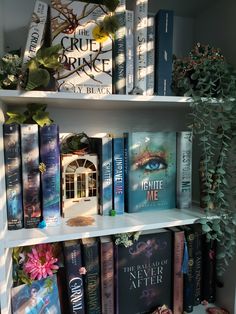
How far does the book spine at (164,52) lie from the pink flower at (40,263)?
1.92 feet

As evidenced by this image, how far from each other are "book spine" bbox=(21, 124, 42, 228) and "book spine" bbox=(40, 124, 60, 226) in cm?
2

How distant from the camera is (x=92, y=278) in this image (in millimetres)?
819

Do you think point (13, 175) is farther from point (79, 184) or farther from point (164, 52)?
point (164, 52)

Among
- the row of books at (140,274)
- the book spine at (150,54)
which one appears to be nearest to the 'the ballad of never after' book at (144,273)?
the row of books at (140,274)

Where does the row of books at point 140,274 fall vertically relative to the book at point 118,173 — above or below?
below

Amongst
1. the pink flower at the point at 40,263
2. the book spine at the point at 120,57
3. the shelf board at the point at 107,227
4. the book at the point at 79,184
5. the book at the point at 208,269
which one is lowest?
the book at the point at 208,269

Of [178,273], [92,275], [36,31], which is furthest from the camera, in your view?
[178,273]

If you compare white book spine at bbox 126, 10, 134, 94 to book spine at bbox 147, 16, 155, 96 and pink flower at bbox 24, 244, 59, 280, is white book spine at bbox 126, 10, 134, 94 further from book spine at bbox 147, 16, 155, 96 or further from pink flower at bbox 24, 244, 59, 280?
pink flower at bbox 24, 244, 59, 280

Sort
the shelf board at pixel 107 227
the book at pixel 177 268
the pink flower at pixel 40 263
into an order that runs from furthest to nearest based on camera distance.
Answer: the book at pixel 177 268
the pink flower at pixel 40 263
the shelf board at pixel 107 227

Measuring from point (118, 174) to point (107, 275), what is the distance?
310 millimetres

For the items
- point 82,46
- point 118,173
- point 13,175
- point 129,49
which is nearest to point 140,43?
point 129,49

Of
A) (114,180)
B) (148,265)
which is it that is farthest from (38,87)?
(148,265)

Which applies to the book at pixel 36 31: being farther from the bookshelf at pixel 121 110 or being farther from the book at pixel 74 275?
the book at pixel 74 275

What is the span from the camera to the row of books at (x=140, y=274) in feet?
2.66
